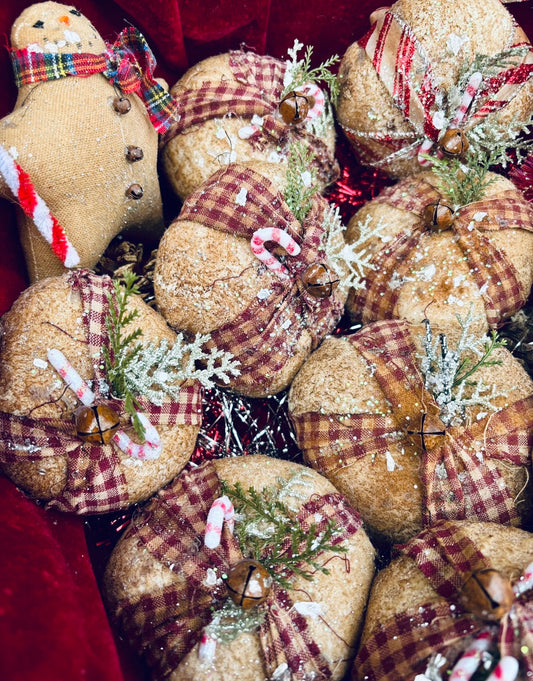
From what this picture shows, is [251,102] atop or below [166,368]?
atop

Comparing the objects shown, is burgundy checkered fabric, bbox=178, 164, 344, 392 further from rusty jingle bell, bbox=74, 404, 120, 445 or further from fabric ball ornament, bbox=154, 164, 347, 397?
rusty jingle bell, bbox=74, 404, 120, 445

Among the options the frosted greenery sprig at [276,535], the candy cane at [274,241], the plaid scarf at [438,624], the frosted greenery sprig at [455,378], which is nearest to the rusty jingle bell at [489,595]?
the plaid scarf at [438,624]

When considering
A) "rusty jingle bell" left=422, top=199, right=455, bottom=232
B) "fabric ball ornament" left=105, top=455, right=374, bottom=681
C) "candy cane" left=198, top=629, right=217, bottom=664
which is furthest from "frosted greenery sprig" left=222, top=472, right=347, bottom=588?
"rusty jingle bell" left=422, top=199, right=455, bottom=232

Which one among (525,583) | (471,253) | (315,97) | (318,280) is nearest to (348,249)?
(318,280)

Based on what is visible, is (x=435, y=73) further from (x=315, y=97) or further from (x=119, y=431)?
(x=119, y=431)

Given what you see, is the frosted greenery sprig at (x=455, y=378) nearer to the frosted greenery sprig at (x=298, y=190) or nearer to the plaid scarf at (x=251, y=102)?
the frosted greenery sprig at (x=298, y=190)

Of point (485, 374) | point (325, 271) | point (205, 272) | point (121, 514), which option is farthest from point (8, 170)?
point (485, 374)
